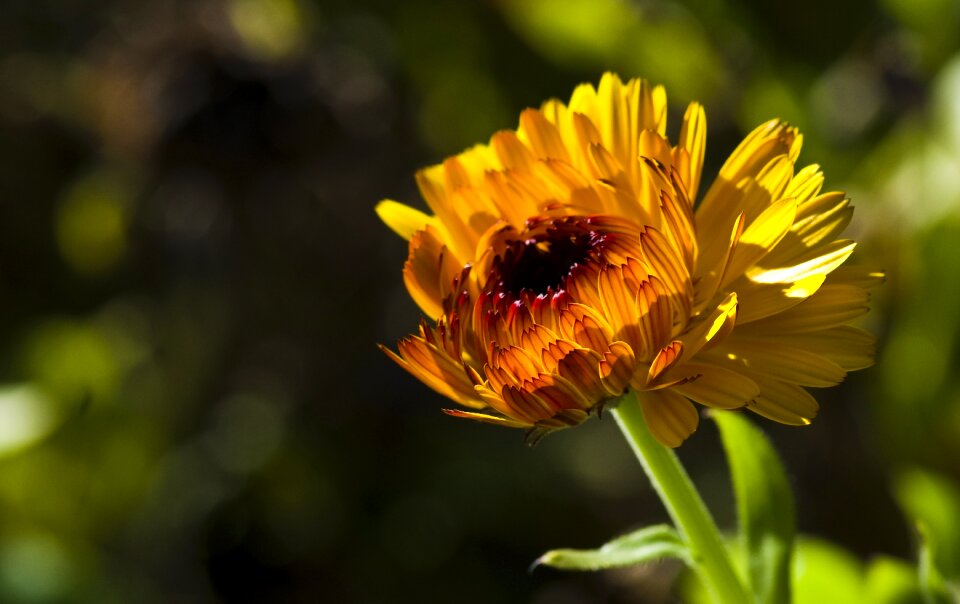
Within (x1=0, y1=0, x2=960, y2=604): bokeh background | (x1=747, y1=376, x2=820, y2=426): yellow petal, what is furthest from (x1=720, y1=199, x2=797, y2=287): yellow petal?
(x1=0, y1=0, x2=960, y2=604): bokeh background

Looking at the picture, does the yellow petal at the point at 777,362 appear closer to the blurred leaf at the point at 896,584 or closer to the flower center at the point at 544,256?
the flower center at the point at 544,256

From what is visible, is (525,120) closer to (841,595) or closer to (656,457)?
(656,457)

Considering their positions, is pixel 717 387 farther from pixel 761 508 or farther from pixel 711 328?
pixel 761 508

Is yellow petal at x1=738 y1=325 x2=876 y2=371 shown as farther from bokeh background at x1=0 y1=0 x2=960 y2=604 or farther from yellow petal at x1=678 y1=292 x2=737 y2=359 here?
bokeh background at x1=0 y1=0 x2=960 y2=604

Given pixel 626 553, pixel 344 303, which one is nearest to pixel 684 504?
pixel 626 553

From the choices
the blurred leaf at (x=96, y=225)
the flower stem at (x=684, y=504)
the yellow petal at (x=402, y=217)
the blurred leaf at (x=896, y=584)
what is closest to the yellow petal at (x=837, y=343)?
the flower stem at (x=684, y=504)

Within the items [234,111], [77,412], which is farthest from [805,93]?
[77,412]
